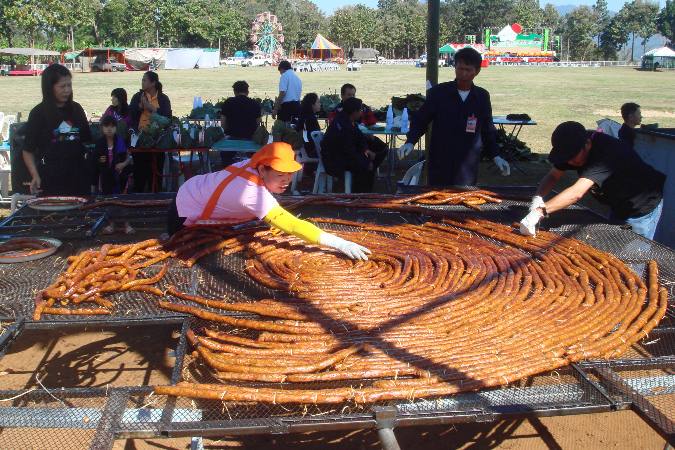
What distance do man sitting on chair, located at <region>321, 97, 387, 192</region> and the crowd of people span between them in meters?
0.01

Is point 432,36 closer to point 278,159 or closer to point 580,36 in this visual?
point 278,159

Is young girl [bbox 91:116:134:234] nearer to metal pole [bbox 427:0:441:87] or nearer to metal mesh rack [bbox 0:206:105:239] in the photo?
metal mesh rack [bbox 0:206:105:239]

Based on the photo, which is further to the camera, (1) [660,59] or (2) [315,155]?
(1) [660,59]

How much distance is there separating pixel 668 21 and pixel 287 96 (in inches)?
3836

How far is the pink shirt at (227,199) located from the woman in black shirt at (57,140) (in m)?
2.14

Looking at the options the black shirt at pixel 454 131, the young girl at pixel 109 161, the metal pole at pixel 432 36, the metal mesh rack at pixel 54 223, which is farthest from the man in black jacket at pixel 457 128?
the young girl at pixel 109 161

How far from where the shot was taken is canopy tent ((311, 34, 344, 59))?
83188mm

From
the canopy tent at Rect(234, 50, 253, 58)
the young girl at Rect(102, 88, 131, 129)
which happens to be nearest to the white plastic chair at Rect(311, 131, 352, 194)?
the young girl at Rect(102, 88, 131, 129)

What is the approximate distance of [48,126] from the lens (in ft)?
18.6

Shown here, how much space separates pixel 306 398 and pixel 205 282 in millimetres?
1348

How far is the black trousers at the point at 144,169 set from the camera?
784cm

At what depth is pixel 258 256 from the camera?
12.4 ft

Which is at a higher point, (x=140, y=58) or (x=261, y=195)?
(x=140, y=58)

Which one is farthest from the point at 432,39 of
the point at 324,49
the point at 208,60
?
the point at 324,49
